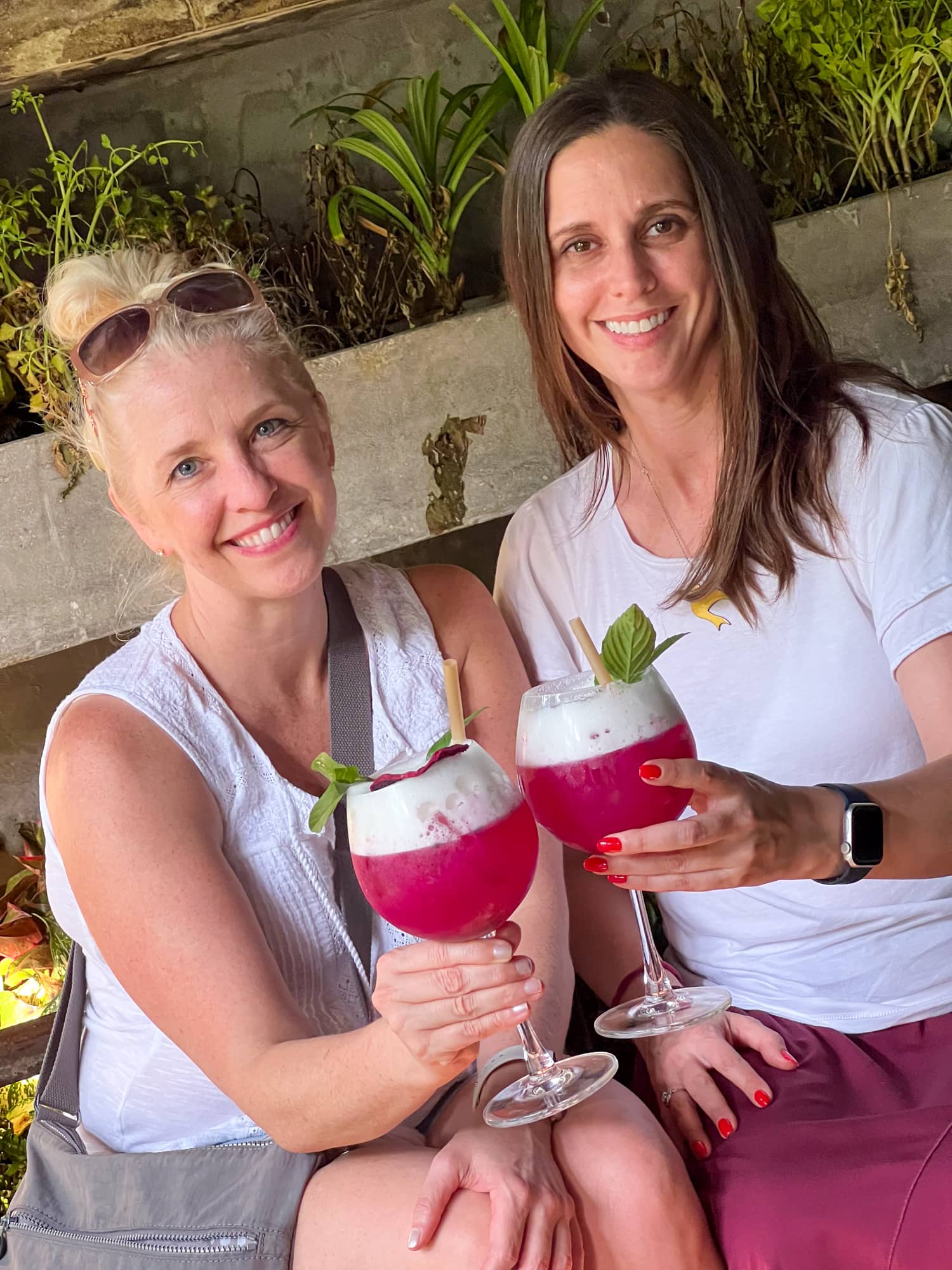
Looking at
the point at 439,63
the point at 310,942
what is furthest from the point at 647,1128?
the point at 439,63

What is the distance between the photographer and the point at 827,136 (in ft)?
9.88

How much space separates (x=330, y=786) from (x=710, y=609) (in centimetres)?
79

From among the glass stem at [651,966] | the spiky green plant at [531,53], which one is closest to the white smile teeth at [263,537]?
the glass stem at [651,966]

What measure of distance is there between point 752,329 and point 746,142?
1406 millimetres

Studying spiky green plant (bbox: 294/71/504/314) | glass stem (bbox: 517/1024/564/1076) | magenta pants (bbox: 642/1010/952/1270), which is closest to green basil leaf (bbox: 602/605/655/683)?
glass stem (bbox: 517/1024/564/1076)

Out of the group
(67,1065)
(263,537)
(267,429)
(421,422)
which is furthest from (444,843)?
(421,422)

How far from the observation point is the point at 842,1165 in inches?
54.2

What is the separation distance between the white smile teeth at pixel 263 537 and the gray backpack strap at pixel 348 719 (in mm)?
215

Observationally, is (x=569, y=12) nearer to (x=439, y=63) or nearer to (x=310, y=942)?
(x=439, y=63)

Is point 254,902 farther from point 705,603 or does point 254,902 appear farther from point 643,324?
point 643,324

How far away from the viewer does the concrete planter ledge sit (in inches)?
104

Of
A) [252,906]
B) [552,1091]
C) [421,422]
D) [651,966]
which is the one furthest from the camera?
[421,422]

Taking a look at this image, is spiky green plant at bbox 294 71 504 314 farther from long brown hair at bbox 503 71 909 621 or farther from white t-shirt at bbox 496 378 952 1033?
white t-shirt at bbox 496 378 952 1033

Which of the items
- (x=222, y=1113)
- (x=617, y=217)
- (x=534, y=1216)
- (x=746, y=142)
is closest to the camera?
(x=534, y=1216)
